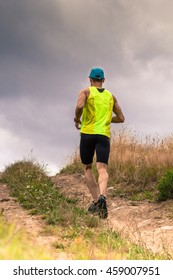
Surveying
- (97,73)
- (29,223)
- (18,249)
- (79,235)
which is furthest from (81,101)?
(18,249)

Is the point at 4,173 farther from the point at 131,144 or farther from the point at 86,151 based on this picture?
the point at 86,151

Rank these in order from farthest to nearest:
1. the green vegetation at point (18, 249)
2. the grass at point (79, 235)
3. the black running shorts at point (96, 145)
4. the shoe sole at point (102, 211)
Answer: the black running shorts at point (96, 145) → the shoe sole at point (102, 211) → the grass at point (79, 235) → the green vegetation at point (18, 249)

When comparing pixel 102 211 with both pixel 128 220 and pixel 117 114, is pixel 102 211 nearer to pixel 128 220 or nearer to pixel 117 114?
pixel 128 220

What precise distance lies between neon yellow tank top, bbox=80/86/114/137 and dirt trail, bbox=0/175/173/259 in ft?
4.67

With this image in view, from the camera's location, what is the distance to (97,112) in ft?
24.6

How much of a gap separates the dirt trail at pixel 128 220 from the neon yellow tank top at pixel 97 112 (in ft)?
4.67

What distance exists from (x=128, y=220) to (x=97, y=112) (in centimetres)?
200

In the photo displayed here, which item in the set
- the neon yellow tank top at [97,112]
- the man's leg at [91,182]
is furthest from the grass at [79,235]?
the neon yellow tank top at [97,112]

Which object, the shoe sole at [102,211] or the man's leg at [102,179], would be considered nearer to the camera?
the shoe sole at [102,211]

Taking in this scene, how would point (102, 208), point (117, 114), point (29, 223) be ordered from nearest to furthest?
point (29, 223) < point (102, 208) < point (117, 114)

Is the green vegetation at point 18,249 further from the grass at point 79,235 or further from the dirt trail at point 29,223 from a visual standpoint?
the dirt trail at point 29,223

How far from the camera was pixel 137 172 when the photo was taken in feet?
35.7

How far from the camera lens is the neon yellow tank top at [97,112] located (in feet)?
24.5
